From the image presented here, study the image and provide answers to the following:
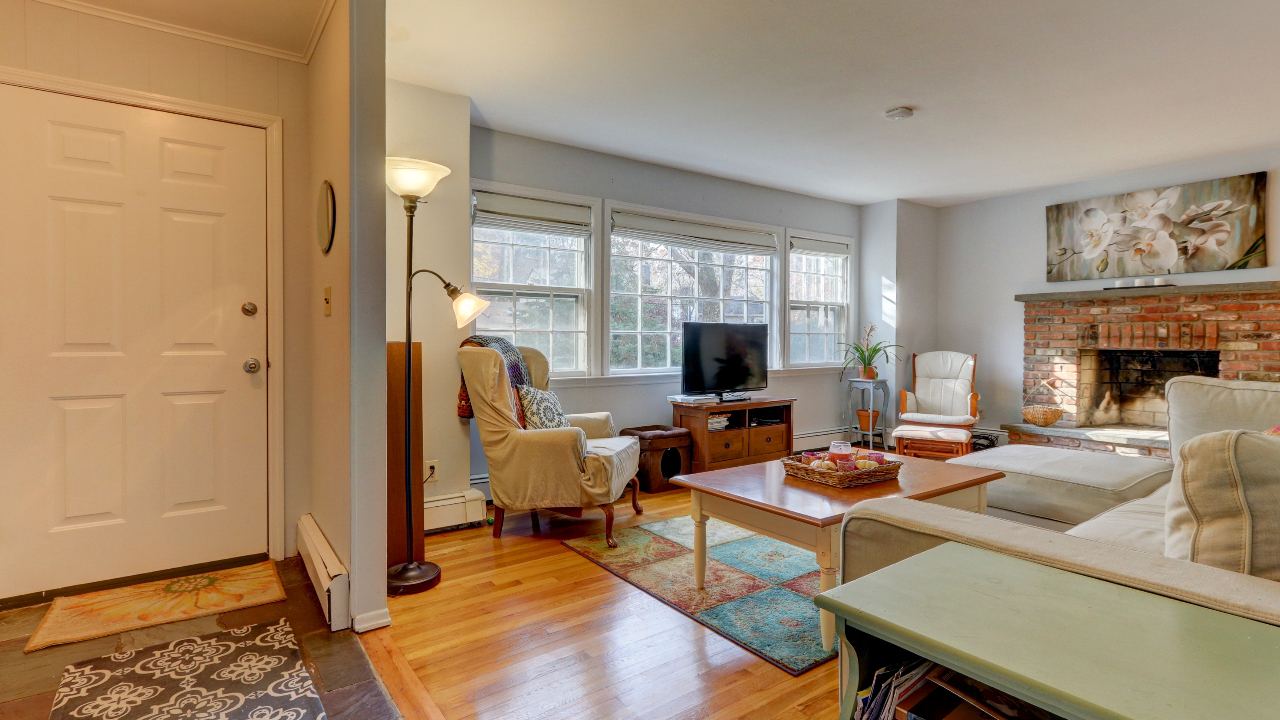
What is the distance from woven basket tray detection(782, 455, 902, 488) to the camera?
234 centimetres

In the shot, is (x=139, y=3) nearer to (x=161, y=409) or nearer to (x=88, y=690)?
(x=161, y=409)

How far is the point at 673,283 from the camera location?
472cm

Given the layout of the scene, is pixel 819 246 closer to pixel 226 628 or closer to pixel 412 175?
pixel 412 175

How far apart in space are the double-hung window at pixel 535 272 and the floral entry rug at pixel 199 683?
212 centimetres

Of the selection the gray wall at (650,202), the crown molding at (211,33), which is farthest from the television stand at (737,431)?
the crown molding at (211,33)

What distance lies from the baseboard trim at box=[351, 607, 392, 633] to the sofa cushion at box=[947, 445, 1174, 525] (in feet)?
8.40

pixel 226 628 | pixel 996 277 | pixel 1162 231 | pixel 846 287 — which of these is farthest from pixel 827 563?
pixel 996 277

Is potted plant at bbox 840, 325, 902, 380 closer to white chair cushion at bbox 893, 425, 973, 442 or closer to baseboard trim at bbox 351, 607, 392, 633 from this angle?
white chair cushion at bbox 893, 425, 973, 442

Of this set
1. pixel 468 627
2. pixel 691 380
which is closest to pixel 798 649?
pixel 468 627

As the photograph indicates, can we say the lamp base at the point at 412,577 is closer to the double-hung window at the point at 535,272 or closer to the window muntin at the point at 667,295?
the double-hung window at the point at 535,272

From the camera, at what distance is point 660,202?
4.57 m

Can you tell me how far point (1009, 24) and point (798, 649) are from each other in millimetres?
2591

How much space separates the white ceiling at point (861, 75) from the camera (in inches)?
96.7

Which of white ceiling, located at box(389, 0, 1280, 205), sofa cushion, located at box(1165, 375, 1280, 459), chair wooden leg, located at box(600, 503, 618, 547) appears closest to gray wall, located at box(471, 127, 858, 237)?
white ceiling, located at box(389, 0, 1280, 205)
